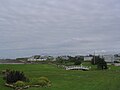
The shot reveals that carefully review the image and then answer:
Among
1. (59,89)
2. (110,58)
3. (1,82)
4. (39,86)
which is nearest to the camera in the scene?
(59,89)

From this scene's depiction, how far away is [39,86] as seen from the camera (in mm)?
31516

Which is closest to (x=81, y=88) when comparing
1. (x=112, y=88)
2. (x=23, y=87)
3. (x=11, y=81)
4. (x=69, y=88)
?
(x=69, y=88)

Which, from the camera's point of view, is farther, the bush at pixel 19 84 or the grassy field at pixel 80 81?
the grassy field at pixel 80 81

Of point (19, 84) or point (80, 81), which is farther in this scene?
point (80, 81)

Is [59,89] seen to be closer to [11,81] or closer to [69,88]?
[69,88]

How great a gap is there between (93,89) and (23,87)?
726 centimetres

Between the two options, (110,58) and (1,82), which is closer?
(1,82)

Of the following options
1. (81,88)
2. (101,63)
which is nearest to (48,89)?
(81,88)

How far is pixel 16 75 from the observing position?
1319 inches

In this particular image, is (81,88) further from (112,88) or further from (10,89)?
(10,89)

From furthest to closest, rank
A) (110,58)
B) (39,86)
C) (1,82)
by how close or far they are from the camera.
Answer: (110,58) → (1,82) → (39,86)

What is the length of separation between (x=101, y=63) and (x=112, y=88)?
4925 centimetres

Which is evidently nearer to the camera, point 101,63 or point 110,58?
point 101,63

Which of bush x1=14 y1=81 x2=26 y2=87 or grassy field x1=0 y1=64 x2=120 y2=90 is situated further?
grassy field x1=0 y1=64 x2=120 y2=90
